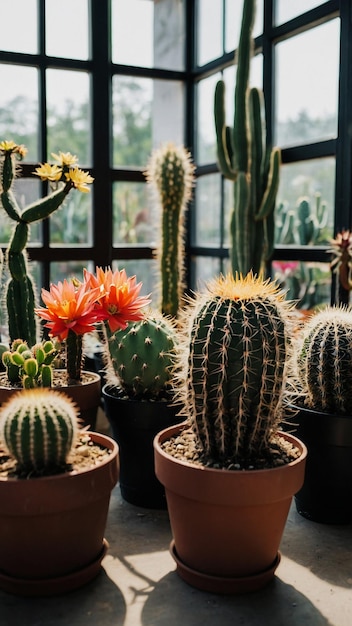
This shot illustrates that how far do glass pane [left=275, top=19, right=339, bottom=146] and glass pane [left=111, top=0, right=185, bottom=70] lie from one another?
0.99 meters

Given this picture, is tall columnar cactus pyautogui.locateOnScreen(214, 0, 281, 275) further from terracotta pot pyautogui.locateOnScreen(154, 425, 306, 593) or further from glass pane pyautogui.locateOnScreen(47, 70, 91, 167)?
terracotta pot pyautogui.locateOnScreen(154, 425, 306, 593)

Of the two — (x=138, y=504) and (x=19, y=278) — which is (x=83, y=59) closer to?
(x=19, y=278)

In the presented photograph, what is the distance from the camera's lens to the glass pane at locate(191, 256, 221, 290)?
13.6 feet

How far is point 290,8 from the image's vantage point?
131 inches

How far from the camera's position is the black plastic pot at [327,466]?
6.20 feet

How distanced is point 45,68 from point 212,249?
148cm

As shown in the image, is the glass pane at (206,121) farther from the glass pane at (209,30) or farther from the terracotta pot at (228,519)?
the terracotta pot at (228,519)

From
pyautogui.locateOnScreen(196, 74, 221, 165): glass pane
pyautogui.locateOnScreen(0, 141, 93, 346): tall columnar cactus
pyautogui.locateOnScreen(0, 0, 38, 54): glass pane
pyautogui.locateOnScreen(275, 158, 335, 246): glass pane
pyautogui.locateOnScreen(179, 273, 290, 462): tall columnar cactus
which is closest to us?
pyautogui.locateOnScreen(179, 273, 290, 462): tall columnar cactus

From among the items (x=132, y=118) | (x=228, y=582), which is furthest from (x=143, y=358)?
(x=132, y=118)

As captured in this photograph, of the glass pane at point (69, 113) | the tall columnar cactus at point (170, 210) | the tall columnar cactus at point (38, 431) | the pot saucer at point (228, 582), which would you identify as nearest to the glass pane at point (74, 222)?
the glass pane at point (69, 113)

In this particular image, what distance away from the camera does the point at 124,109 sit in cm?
445

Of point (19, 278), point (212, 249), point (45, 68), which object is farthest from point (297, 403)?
point (45, 68)

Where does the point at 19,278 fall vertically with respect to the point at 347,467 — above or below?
above

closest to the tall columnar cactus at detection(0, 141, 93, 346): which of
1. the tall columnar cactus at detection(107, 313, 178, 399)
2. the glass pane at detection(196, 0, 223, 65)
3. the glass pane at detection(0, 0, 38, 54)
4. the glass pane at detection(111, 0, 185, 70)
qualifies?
the tall columnar cactus at detection(107, 313, 178, 399)
